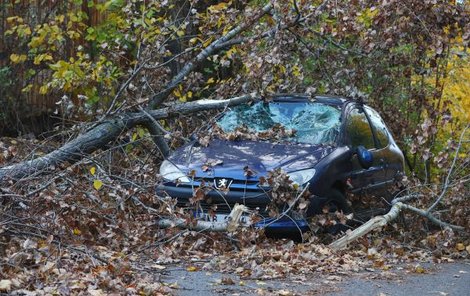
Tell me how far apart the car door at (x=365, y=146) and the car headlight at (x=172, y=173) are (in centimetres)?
191

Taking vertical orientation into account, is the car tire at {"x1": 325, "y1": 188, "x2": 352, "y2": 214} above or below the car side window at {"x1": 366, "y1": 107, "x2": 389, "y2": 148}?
below

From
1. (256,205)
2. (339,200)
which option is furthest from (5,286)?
(339,200)

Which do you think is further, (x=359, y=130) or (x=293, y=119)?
(x=359, y=130)

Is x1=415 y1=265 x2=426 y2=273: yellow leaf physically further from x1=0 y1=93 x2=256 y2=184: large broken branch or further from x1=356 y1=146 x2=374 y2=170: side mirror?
x1=0 y1=93 x2=256 y2=184: large broken branch

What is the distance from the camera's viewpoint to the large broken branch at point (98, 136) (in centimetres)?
884

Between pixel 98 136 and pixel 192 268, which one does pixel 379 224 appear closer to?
pixel 192 268

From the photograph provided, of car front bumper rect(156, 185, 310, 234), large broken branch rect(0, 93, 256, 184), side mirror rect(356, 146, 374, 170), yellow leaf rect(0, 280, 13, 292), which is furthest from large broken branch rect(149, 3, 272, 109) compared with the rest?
yellow leaf rect(0, 280, 13, 292)

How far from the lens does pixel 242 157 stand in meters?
9.32

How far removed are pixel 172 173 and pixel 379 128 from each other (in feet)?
10.6

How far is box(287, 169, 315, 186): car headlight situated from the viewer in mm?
8984

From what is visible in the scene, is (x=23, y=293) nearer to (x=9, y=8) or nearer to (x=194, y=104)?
(x=194, y=104)

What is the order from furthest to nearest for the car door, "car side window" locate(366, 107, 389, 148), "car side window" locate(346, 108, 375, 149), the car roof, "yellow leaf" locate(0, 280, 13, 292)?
"car side window" locate(366, 107, 389, 148)
the car roof
"car side window" locate(346, 108, 375, 149)
the car door
"yellow leaf" locate(0, 280, 13, 292)

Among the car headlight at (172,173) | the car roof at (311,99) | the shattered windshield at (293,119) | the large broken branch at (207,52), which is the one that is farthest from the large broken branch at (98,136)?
the car headlight at (172,173)

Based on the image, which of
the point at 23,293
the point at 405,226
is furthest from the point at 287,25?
the point at 23,293
